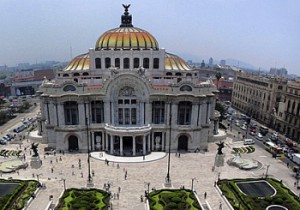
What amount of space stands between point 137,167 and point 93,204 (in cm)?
1872

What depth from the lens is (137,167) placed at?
197 ft

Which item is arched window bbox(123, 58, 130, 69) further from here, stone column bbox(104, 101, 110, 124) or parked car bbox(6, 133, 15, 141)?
parked car bbox(6, 133, 15, 141)

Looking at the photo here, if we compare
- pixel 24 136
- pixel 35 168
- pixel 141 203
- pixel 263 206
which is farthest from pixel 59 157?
pixel 263 206

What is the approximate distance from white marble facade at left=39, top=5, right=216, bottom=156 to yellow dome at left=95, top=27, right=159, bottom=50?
12026mm

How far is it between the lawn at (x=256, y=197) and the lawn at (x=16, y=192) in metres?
34.5

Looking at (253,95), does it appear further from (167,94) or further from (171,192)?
(171,192)

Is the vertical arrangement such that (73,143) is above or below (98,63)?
below

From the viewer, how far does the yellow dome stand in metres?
76.3

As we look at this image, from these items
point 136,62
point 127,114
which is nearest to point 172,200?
point 127,114

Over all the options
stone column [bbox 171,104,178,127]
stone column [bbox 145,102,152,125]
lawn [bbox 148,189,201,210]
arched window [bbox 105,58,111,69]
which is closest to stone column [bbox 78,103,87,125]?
arched window [bbox 105,58,111,69]

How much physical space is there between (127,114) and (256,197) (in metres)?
35.5

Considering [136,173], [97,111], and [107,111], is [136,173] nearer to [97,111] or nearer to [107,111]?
[107,111]

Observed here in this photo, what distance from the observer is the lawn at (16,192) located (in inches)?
1688

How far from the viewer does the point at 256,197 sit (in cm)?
4584
